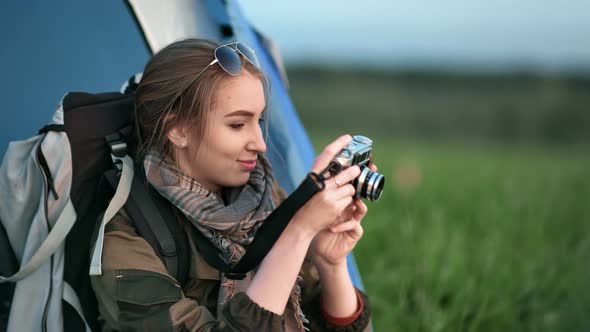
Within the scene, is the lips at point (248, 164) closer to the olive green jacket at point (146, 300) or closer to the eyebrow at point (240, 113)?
the eyebrow at point (240, 113)

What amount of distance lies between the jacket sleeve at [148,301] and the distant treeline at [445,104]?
702 inches

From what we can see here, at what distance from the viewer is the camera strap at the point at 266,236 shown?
1396 mm

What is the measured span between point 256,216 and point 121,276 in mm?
389

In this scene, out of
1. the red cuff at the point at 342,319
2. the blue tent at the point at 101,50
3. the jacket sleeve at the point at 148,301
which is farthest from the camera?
the blue tent at the point at 101,50

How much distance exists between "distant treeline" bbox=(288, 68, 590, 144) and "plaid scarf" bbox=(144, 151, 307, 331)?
17.6 m

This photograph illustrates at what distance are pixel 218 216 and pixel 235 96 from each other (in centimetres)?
30

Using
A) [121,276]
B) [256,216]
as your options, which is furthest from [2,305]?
[256,216]

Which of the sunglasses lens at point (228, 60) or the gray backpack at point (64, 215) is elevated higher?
the sunglasses lens at point (228, 60)

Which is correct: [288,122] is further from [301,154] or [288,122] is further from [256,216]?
[256,216]

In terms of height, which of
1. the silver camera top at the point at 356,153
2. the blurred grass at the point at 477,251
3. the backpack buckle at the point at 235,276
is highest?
the silver camera top at the point at 356,153

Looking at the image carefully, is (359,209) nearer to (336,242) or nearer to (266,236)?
(336,242)

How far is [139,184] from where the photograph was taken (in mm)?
1567

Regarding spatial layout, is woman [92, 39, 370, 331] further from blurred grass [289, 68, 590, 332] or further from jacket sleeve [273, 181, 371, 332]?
blurred grass [289, 68, 590, 332]

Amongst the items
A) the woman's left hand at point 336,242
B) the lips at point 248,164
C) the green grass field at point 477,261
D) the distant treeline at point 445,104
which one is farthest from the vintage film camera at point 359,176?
the distant treeline at point 445,104
